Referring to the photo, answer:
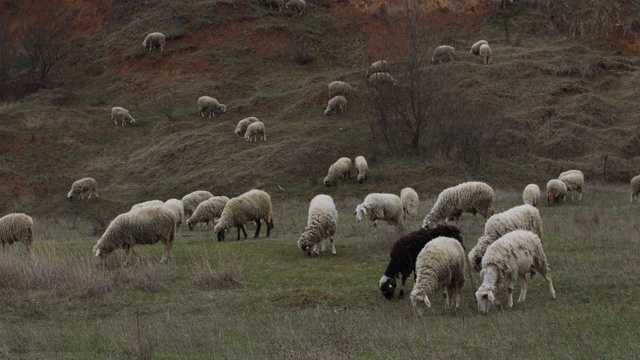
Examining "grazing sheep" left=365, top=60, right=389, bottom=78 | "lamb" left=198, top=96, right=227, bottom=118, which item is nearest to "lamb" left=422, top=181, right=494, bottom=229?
"grazing sheep" left=365, top=60, right=389, bottom=78

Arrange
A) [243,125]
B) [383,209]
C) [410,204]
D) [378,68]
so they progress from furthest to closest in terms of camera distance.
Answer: [378,68]
[243,125]
[410,204]
[383,209]

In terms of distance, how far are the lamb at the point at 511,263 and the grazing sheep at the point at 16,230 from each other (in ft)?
43.4

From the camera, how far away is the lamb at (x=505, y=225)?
1308cm

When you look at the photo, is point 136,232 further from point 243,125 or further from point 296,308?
point 243,125

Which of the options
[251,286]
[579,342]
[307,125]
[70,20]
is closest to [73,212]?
[307,125]

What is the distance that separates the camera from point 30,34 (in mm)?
56562

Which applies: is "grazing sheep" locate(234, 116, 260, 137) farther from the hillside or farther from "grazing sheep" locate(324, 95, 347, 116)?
"grazing sheep" locate(324, 95, 347, 116)

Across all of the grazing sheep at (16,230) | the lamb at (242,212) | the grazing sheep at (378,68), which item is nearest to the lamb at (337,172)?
the grazing sheep at (378,68)

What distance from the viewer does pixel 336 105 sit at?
1614 inches

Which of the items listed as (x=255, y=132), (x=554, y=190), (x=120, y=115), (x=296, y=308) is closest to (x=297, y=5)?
(x=120, y=115)

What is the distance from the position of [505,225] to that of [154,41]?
48009 mm

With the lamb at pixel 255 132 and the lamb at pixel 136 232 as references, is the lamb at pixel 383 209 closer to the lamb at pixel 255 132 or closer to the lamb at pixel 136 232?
the lamb at pixel 136 232

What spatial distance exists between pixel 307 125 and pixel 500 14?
31.0 metres

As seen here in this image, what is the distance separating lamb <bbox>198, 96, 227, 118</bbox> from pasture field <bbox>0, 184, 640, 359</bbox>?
27.5 meters
